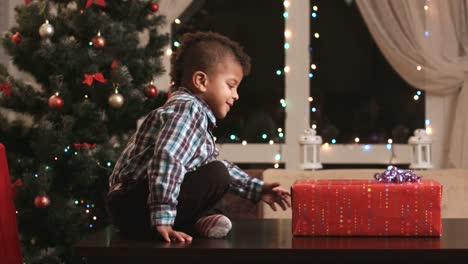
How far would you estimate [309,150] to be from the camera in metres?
3.54

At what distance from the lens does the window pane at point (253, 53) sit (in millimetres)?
3885

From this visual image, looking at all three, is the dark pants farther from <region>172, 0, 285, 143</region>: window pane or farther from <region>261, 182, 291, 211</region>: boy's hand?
<region>172, 0, 285, 143</region>: window pane

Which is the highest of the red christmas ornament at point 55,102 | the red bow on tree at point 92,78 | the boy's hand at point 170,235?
the red bow on tree at point 92,78

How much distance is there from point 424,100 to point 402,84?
5.2 inches

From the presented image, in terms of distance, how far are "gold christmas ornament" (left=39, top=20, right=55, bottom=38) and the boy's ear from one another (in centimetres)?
114

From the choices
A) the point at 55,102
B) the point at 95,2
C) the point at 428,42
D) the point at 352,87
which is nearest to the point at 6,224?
the point at 55,102

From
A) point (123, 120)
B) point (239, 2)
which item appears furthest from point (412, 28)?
point (123, 120)

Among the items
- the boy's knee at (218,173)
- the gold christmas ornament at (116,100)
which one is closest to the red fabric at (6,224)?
the gold christmas ornament at (116,100)

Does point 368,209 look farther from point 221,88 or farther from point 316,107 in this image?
point 316,107

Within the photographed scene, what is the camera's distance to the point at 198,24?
12.8 ft

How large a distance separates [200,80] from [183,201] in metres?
0.31

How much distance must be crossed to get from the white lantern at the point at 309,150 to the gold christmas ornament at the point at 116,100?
983mm

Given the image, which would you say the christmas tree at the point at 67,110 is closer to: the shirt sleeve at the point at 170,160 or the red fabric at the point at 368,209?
the shirt sleeve at the point at 170,160

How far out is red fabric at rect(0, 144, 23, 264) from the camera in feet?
7.20
